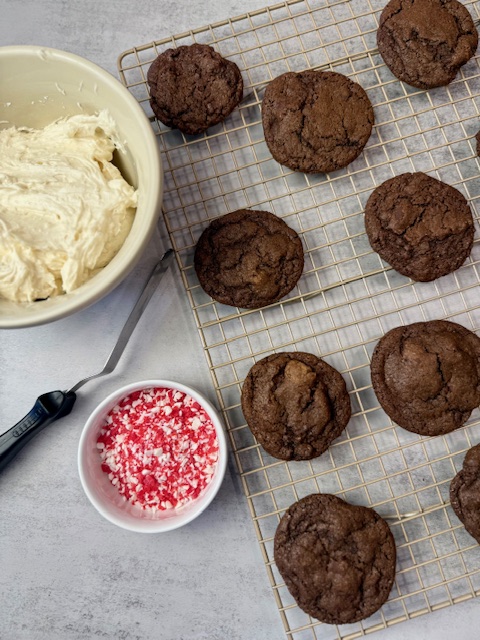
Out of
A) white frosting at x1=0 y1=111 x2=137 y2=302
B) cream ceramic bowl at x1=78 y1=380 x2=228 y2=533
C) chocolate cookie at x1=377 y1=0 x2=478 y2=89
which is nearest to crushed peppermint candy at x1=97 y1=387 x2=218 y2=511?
cream ceramic bowl at x1=78 y1=380 x2=228 y2=533

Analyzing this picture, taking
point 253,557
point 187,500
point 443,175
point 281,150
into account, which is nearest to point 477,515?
point 253,557

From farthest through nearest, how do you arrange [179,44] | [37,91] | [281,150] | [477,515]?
[179,44], [281,150], [477,515], [37,91]

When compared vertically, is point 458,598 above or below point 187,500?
below

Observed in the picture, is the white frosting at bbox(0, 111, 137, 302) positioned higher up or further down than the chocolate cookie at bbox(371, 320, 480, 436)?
higher up

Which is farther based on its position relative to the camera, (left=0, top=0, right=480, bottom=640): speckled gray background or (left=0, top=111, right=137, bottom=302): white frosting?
(left=0, top=0, right=480, bottom=640): speckled gray background

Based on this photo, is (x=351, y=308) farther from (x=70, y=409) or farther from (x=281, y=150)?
(x=70, y=409)

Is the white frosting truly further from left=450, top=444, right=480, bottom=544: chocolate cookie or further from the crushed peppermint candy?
left=450, top=444, right=480, bottom=544: chocolate cookie

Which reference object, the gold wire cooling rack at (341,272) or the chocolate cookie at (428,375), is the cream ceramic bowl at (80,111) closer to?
the gold wire cooling rack at (341,272)

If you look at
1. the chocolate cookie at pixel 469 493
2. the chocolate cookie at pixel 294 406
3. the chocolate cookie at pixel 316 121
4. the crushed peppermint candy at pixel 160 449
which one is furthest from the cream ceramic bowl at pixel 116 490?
the chocolate cookie at pixel 316 121
